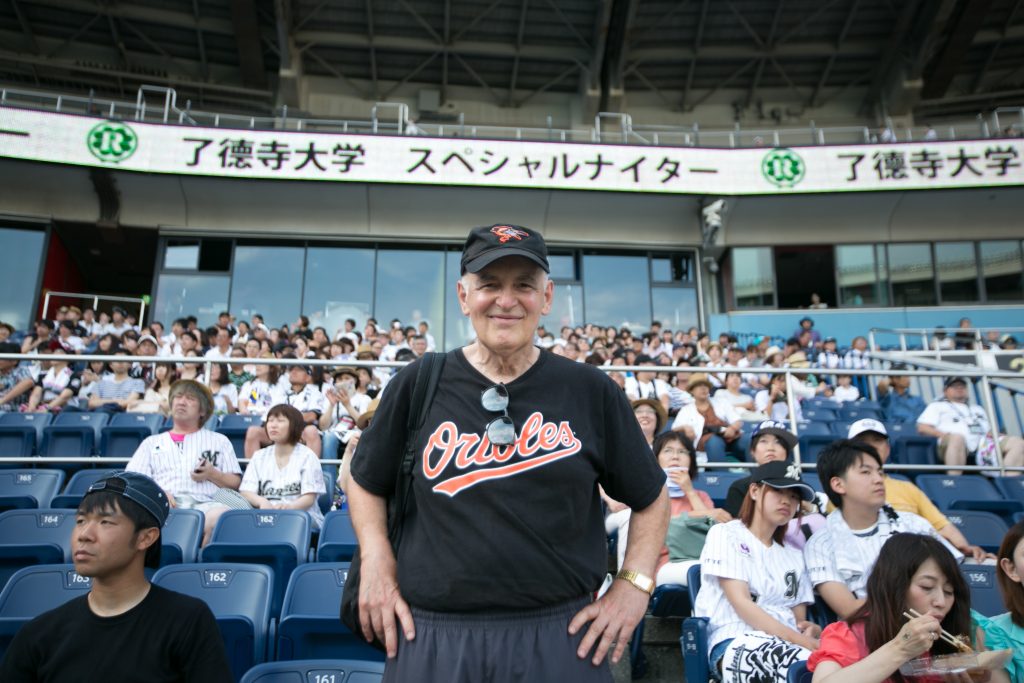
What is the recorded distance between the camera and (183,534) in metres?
3.90

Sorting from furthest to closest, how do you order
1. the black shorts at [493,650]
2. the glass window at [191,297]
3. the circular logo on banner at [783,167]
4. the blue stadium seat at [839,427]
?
the circular logo on banner at [783,167] → the glass window at [191,297] → the blue stadium seat at [839,427] → the black shorts at [493,650]

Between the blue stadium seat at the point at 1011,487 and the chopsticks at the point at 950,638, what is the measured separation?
12.2 ft

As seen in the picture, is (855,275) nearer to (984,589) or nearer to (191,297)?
(984,589)

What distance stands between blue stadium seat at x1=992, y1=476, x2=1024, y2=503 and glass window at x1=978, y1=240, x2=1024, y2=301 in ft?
40.6

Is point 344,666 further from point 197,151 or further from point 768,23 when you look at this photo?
point 768,23

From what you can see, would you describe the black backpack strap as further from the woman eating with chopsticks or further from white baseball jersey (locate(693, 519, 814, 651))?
white baseball jersey (locate(693, 519, 814, 651))

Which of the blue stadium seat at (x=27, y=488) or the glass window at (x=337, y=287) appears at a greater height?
the glass window at (x=337, y=287)

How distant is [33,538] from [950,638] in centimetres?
448

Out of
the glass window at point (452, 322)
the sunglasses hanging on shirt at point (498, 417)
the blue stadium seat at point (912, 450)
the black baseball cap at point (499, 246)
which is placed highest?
the glass window at point (452, 322)

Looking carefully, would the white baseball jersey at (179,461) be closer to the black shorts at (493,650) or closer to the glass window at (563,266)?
the black shorts at (493,650)

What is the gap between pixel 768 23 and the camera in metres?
18.2

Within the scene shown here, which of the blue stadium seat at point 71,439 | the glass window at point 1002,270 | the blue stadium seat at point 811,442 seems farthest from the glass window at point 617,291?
the blue stadium seat at point 71,439

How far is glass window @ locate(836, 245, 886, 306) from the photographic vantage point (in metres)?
15.8

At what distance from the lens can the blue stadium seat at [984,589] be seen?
3535 mm
